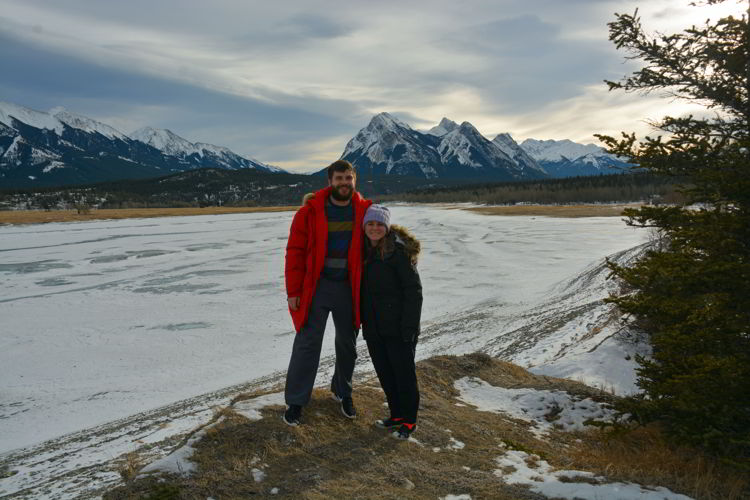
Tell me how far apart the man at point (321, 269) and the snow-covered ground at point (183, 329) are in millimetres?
2877

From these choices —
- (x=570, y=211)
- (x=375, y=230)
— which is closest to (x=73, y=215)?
(x=570, y=211)

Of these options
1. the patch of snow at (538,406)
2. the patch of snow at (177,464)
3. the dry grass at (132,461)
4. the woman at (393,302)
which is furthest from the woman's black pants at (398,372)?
the dry grass at (132,461)

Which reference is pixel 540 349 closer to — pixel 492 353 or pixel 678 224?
pixel 492 353

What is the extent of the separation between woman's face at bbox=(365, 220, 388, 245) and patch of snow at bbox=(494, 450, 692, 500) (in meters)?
2.25

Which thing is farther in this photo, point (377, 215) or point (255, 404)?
point (255, 404)

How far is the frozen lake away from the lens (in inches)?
303

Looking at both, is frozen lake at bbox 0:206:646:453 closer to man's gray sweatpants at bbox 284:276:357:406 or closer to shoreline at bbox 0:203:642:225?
man's gray sweatpants at bbox 284:276:357:406

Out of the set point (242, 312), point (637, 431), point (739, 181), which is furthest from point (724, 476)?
point (242, 312)

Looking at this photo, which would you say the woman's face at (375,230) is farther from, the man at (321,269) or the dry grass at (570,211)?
the dry grass at (570,211)

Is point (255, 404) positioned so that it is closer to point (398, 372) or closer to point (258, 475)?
point (258, 475)

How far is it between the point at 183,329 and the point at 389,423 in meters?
8.34

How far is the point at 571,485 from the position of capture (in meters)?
3.70

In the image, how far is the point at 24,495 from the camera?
4535mm

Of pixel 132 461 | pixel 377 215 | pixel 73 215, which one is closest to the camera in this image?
pixel 377 215
